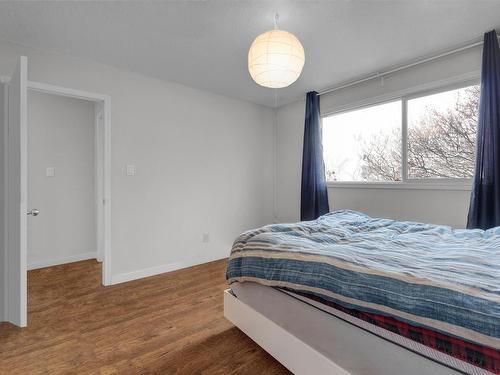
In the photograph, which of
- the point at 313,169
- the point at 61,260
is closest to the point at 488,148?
the point at 313,169

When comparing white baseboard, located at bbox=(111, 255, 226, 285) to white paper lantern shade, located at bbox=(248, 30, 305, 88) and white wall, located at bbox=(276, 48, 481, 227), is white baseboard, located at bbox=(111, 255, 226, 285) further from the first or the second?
white paper lantern shade, located at bbox=(248, 30, 305, 88)

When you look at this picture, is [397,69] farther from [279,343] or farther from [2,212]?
[2,212]

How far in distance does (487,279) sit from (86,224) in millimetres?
4340

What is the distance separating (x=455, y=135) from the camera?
103 inches

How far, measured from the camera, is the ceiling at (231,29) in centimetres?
189

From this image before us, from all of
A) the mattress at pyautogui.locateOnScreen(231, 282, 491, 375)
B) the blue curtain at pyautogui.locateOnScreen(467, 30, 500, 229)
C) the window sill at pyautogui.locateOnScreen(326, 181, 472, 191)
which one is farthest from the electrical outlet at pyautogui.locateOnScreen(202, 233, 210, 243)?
the blue curtain at pyautogui.locateOnScreen(467, 30, 500, 229)

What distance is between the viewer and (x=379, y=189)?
310cm

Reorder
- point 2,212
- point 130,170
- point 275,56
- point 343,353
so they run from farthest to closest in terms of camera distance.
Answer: point 130,170, point 2,212, point 275,56, point 343,353

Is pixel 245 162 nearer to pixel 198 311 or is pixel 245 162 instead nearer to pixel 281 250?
pixel 198 311

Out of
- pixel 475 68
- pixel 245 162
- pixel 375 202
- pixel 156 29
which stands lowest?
pixel 375 202

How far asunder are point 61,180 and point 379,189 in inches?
163

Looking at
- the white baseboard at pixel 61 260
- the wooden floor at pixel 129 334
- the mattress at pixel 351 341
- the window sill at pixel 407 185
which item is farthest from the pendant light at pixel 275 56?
the white baseboard at pixel 61 260

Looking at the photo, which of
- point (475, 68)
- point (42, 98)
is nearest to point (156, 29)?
point (42, 98)

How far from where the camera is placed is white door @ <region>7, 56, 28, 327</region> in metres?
1.77
